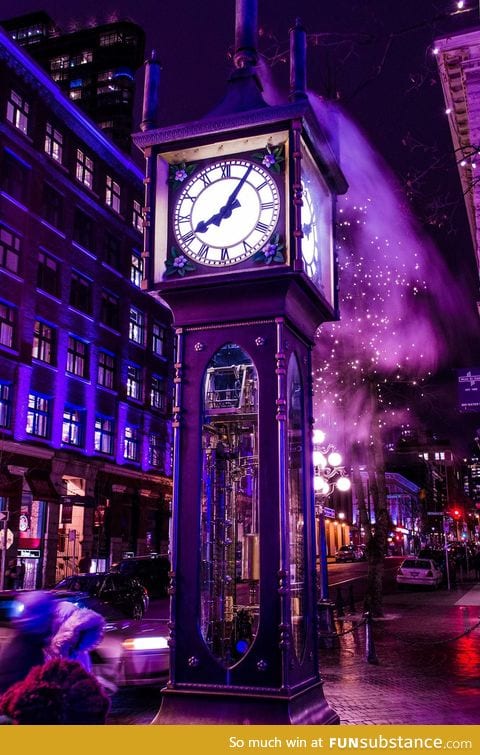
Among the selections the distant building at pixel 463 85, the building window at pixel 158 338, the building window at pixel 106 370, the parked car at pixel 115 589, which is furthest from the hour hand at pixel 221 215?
the building window at pixel 158 338

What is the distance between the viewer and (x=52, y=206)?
35844mm

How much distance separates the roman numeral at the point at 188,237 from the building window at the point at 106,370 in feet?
106

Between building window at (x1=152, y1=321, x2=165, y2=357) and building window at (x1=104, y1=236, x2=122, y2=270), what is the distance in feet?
18.2

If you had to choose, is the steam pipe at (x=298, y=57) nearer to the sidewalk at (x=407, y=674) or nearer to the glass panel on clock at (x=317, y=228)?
the glass panel on clock at (x=317, y=228)

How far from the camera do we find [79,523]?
3578cm

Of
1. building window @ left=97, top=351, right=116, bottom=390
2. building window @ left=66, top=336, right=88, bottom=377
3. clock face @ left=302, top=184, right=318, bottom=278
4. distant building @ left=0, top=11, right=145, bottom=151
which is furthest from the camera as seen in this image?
distant building @ left=0, top=11, right=145, bottom=151

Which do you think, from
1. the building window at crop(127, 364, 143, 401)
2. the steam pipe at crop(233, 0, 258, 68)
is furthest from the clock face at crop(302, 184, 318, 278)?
the building window at crop(127, 364, 143, 401)

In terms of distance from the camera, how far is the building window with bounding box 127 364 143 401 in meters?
42.3

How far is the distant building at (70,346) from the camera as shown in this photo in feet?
105

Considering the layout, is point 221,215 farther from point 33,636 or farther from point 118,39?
point 118,39

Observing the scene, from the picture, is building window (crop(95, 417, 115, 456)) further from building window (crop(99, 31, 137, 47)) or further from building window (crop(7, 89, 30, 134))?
building window (crop(99, 31, 137, 47))

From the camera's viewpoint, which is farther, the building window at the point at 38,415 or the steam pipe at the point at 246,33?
the building window at the point at 38,415

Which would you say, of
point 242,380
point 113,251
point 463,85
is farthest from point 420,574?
point 242,380

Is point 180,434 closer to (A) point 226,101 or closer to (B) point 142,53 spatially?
(A) point 226,101
